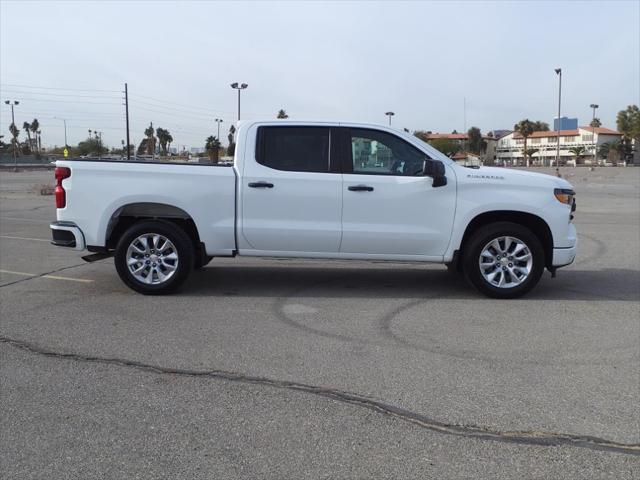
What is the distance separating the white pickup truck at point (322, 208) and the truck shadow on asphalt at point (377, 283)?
497 mm

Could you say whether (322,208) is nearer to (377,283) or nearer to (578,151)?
(377,283)

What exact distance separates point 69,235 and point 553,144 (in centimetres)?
14466

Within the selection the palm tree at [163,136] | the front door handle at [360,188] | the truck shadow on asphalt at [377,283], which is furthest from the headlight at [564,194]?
the palm tree at [163,136]

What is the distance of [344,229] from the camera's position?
277 inches

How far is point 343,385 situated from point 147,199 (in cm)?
366

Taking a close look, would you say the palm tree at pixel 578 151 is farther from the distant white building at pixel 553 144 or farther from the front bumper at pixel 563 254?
the front bumper at pixel 563 254

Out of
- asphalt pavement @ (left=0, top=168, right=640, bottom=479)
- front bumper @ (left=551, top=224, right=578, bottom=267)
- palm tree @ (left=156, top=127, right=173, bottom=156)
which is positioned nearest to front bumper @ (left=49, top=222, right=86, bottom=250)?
asphalt pavement @ (left=0, top=168, right=640, bottom=479)

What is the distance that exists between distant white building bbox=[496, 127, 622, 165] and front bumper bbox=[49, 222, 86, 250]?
422ft

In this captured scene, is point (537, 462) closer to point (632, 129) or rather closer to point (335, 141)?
point (335, 141)

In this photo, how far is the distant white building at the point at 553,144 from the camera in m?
132

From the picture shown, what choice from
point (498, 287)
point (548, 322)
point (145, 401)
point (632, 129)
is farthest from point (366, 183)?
point (632, 129)

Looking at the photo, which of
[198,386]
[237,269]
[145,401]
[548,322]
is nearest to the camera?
[145,401]

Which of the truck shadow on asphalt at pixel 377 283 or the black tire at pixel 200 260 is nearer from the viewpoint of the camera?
the truck shadow on asphalt at pixel 377 283

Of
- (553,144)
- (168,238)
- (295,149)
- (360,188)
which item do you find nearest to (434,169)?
→ (360,188)
